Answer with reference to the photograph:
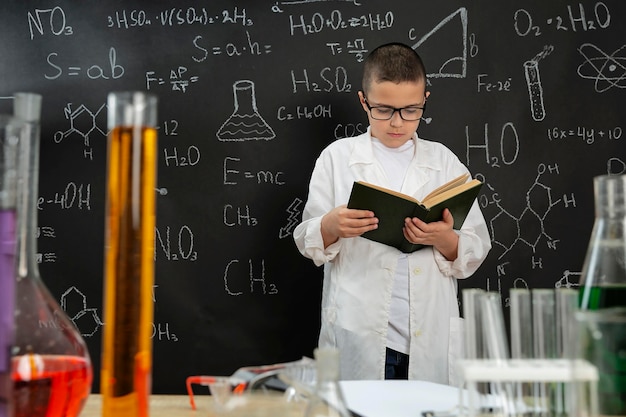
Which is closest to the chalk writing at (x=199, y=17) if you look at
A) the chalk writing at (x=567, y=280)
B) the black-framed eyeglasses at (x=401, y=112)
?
the black-framed eyeglasses at (x=401, y=112)

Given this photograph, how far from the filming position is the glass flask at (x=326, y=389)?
1.62 ft

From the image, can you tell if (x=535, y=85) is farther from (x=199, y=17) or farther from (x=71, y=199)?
(x=71, y=199)

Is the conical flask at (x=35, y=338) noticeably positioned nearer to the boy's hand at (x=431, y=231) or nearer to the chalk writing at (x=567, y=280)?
the boy's hand at (x=431, y=231)

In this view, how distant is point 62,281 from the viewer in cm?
285

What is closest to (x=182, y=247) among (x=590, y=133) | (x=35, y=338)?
(x=590, y=133)

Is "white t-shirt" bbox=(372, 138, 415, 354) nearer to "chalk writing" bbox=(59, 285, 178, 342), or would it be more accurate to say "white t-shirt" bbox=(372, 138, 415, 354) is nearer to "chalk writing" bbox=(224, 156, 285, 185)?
"chalk writing" bbox=(224, 156, 285, 185)

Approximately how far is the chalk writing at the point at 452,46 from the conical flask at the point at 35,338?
7.75ft

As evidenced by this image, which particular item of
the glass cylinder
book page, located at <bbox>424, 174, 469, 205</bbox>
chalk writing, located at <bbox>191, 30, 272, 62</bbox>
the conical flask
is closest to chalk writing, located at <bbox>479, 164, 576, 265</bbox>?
book page, located at <bbox>424, 174, 469, 205</bbox>

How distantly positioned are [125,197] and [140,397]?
135mm

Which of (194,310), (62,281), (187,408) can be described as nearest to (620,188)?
(187,408)

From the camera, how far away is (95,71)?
293cm

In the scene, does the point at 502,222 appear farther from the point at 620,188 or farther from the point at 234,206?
the point at 620,188

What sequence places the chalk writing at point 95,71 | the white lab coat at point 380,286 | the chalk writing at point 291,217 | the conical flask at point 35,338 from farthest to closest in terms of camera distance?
the chalk writing at point 95,71 < the chalk writing at point 291,217 < the white lab coat at point 380,286 < the conical flask at point 35,338

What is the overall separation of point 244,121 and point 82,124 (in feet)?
2.39
